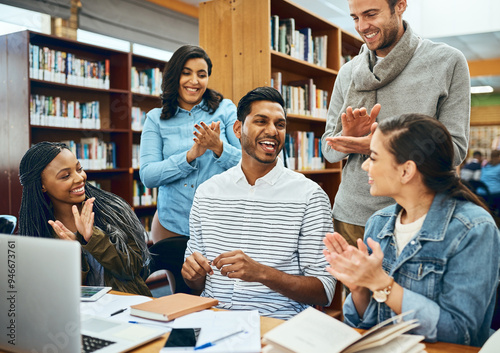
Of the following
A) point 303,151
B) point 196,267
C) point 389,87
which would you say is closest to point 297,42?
point 303,151

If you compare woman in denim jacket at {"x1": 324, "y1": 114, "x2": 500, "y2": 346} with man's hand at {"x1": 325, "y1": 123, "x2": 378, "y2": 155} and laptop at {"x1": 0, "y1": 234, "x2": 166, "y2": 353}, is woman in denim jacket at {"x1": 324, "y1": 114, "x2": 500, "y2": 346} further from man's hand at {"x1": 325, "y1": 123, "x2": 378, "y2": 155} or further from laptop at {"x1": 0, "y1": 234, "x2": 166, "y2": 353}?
laptop at {"x1": 0, "y1": 234, "x2": 166, "y2": 353}

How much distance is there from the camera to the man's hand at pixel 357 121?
1549 millimetres

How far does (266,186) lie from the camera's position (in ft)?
5.79

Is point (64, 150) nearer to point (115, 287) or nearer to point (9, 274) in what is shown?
point (115, 287)

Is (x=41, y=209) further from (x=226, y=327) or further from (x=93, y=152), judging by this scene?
(x=93, y=152)

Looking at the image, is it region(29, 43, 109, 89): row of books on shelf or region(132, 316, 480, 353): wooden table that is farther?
region(29, 43, 109, 89): row of books on shelf

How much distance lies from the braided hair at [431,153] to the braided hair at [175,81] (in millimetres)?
1312

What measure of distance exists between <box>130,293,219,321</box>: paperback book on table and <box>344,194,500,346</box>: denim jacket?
1.58 ft

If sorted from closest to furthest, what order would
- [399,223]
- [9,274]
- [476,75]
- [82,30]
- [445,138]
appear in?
[9,274] < [445,138] < [399,223] < [82,30] < [476,75]

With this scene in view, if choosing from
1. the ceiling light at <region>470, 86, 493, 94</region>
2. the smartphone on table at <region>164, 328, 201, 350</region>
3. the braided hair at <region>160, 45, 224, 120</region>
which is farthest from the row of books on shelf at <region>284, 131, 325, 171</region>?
the ceiling light at <region>470, 86, 493, 94</region>

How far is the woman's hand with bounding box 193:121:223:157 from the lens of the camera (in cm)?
208

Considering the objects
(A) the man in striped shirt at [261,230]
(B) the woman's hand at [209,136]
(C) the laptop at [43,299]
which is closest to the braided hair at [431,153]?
(A) the man in striped shirt at [261,230]

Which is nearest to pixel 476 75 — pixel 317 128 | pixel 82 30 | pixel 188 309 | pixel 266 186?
pixel 317 128

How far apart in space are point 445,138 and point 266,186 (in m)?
0.74
